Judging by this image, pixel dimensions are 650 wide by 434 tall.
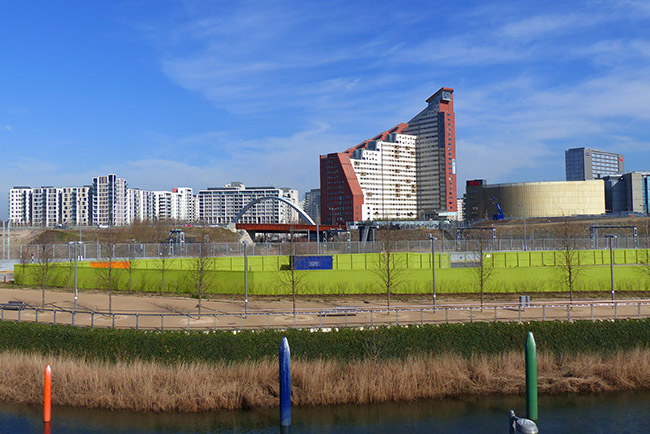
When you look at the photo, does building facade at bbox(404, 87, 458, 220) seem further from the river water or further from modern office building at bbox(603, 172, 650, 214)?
the river water

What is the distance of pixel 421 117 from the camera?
19175 centimetres

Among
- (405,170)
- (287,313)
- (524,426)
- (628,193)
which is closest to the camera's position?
(524,426)

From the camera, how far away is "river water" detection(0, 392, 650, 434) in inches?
691

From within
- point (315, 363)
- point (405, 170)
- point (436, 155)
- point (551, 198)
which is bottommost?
point (315, 363)

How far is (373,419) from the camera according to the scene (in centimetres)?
1848

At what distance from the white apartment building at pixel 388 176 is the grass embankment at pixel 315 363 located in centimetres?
Answer: 15242

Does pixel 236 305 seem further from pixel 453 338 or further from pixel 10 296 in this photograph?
pixel 10 296

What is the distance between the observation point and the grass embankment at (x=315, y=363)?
19328mm

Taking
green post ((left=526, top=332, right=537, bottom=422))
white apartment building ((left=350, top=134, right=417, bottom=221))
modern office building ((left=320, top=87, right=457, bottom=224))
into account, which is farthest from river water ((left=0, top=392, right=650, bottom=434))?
white apartment building ((left=350, top=134, right=417, bottom=221))

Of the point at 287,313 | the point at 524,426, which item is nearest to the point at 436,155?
the point at 287,313

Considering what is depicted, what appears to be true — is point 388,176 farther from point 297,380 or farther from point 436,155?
point 297,380

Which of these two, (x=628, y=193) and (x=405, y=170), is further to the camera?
(x=405, y=170)

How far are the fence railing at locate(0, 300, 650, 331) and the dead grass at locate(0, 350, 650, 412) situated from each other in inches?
105

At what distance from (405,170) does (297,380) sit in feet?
574
